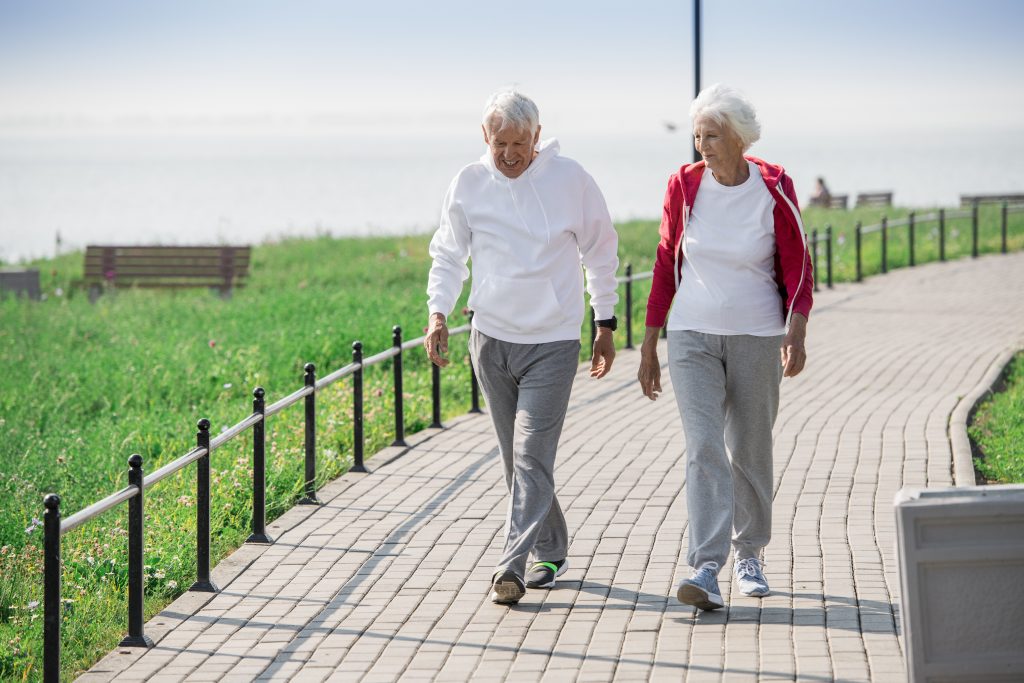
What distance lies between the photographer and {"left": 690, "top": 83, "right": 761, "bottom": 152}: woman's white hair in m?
5.53

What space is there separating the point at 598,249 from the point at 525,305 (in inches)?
15.5

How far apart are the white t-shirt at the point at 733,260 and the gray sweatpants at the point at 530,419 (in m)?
0.55

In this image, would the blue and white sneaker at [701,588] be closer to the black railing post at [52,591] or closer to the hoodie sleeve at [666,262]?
the hoodie sleeve at [666,262]

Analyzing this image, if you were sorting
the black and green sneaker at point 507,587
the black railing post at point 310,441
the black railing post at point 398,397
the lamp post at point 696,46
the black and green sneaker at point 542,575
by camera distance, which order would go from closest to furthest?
the black and green sneaker at point 507,587, the black and green sneaker at point 542,575, the black railing post at point 310,441, the black railing post at point 398,397, the lamp post at point 696,46

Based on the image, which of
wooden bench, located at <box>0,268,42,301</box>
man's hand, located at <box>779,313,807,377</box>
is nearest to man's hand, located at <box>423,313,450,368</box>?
man's hand, located at <box>779,313,807,377</box>

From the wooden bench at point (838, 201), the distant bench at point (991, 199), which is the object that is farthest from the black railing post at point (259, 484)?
the wooden bench at point (838, 201)

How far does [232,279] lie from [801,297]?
21222 mm

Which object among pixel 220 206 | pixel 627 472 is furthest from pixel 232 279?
pixel 220 206

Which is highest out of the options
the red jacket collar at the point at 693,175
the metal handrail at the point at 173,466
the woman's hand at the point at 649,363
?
the red jacket collar at the point at 693,175

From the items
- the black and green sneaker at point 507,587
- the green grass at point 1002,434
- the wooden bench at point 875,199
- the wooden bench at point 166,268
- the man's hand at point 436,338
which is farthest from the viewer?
the wooden bench at point 875,199

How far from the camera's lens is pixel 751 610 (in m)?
5.77

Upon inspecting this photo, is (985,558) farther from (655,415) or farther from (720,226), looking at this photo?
(655,415)

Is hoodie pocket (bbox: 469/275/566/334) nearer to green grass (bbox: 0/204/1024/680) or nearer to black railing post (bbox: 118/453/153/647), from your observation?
black railing post (bbox: 118/453/153/647)

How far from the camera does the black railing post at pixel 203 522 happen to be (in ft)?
21.1
